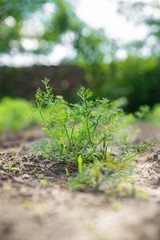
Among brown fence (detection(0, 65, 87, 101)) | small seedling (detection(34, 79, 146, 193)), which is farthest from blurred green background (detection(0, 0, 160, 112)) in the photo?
small seedling (detection(34, 79, 146, 193))

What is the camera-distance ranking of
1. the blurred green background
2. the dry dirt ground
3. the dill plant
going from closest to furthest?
the dry dirt ground, the dill plant, the blurred green background

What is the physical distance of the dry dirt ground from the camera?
1.62 meters

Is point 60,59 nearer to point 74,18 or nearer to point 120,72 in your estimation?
point 74,18

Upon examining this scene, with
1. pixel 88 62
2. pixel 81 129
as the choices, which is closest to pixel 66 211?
pixel 81 129

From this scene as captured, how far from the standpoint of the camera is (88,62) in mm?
14156

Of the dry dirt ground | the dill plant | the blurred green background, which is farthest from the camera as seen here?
the blurred green background

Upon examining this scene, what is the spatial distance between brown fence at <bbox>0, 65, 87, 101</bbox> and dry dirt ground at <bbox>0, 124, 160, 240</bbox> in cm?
1192

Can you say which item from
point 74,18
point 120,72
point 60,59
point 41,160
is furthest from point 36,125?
point 60,59

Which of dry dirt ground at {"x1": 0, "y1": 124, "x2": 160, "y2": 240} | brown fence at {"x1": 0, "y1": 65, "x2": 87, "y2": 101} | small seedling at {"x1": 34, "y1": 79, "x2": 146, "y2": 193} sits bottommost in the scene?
dry dirt ground at {"x1": 0, "y1": 124, "x2": 160, "y2": 240}

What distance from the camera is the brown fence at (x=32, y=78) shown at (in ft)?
47.5

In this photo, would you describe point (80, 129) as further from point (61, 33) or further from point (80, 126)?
point (61, 33)

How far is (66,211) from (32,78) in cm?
1289

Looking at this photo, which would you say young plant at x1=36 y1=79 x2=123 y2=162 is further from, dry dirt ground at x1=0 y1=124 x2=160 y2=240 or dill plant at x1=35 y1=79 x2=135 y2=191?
dry dirt ground at x1=0 y1=124 x2=160 y2=240

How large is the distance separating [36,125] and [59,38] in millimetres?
7562
